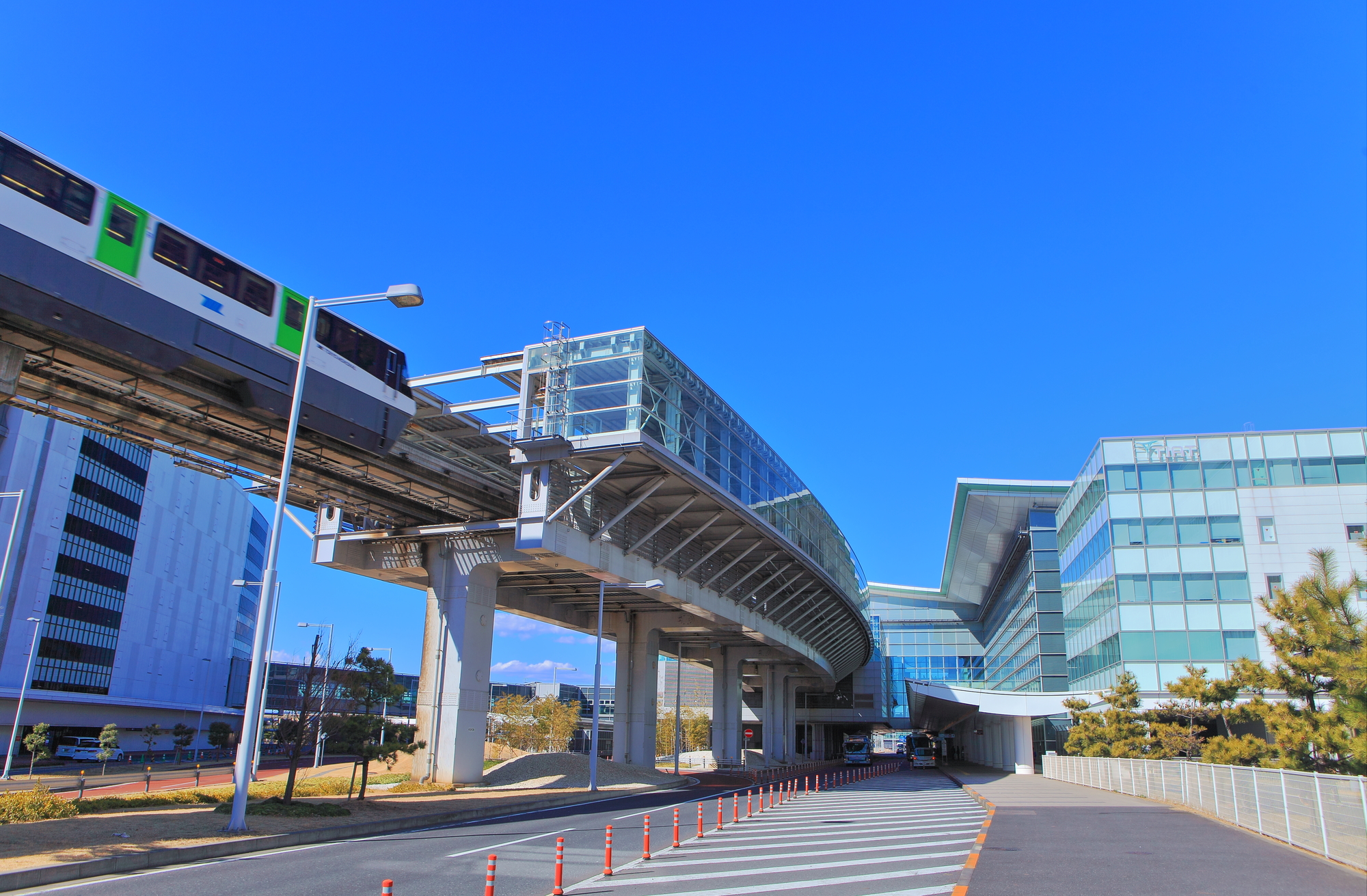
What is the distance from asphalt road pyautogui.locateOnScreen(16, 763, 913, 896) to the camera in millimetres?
11508

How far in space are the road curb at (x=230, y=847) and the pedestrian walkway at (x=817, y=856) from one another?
214 inches

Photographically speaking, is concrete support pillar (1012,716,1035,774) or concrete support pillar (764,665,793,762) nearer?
concrete support pillar (1012,716,1035,774)

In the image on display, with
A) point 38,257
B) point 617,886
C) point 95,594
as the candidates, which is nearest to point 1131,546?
point 617,886

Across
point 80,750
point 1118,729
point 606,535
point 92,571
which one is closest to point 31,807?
point 606,535

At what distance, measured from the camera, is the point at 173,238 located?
63.3ft

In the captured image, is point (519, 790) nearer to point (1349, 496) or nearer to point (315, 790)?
point (315, 790)

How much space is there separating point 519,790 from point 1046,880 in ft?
75.1

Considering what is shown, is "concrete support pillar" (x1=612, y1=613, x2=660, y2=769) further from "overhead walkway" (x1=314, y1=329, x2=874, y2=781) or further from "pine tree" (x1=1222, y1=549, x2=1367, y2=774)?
"pine tree" (x1=1222, y1=549, x2=1367, y2=774)

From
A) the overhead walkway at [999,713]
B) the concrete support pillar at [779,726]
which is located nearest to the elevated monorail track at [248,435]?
the overhead walkway at [999,713]

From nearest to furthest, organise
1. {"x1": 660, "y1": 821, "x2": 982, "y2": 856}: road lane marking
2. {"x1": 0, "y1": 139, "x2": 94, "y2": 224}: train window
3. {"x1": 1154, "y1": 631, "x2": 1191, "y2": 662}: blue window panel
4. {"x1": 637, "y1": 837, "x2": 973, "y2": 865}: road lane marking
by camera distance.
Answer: {"x1": 637, "y1": 837, "x2": 973, "y2": 865}: road lane marking < {"x1": 660, "y1": 821, "x2": 982, "y2": 856}: road lane marking < {"x1": 0, "y1": 139, "x2": 94, "y2": 224}: train window < {"x1": 1154, "y1": 631, "x2": 1191, "y2": 662}: blue window panel

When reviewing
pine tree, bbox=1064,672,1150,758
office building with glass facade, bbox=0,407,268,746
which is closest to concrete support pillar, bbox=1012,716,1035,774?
pine tree, bbox=1064,672,1150,758

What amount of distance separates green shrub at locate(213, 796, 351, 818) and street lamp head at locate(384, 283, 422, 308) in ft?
37.6

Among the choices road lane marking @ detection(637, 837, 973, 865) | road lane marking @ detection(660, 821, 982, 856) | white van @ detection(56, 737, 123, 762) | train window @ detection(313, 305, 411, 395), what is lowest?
white van @ detection(56, 737, 123, 762)

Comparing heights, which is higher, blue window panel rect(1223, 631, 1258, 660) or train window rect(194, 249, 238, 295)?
train window rect(194, 249, 238, 295)
